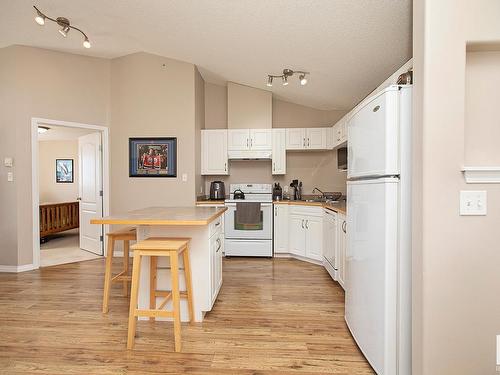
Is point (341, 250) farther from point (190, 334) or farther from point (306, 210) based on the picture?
point (190, 334)

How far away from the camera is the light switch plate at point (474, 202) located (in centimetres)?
132

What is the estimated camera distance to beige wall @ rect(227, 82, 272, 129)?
4.50 metres

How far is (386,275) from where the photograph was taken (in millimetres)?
1530

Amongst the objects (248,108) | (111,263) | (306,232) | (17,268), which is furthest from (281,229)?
(17,268)

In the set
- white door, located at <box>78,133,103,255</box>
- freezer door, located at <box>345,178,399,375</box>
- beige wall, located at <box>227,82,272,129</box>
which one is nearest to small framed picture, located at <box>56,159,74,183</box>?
white door, located at <box>78,133,103,255</box>

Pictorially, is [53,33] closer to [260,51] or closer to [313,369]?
[260,51]

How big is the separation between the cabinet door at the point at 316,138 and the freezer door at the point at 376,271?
2.53 metres

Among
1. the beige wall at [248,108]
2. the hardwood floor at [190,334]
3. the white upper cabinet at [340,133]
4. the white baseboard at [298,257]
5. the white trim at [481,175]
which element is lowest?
the hardwood floor at [190,334]

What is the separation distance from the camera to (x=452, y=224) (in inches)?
52.5

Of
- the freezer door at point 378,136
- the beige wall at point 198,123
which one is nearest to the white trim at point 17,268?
the beige wall at point 198,123

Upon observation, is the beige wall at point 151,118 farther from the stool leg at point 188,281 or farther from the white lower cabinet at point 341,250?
the white lower cabinet at point 341,250

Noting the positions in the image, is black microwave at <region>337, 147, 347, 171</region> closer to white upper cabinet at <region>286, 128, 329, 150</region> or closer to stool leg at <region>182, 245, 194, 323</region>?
white upper cabinet at <region>286, 128, 329, 150</region>

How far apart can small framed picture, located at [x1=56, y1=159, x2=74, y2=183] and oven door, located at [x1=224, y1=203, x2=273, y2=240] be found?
17.7 ft

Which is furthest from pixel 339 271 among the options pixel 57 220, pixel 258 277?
pixel 57 220
